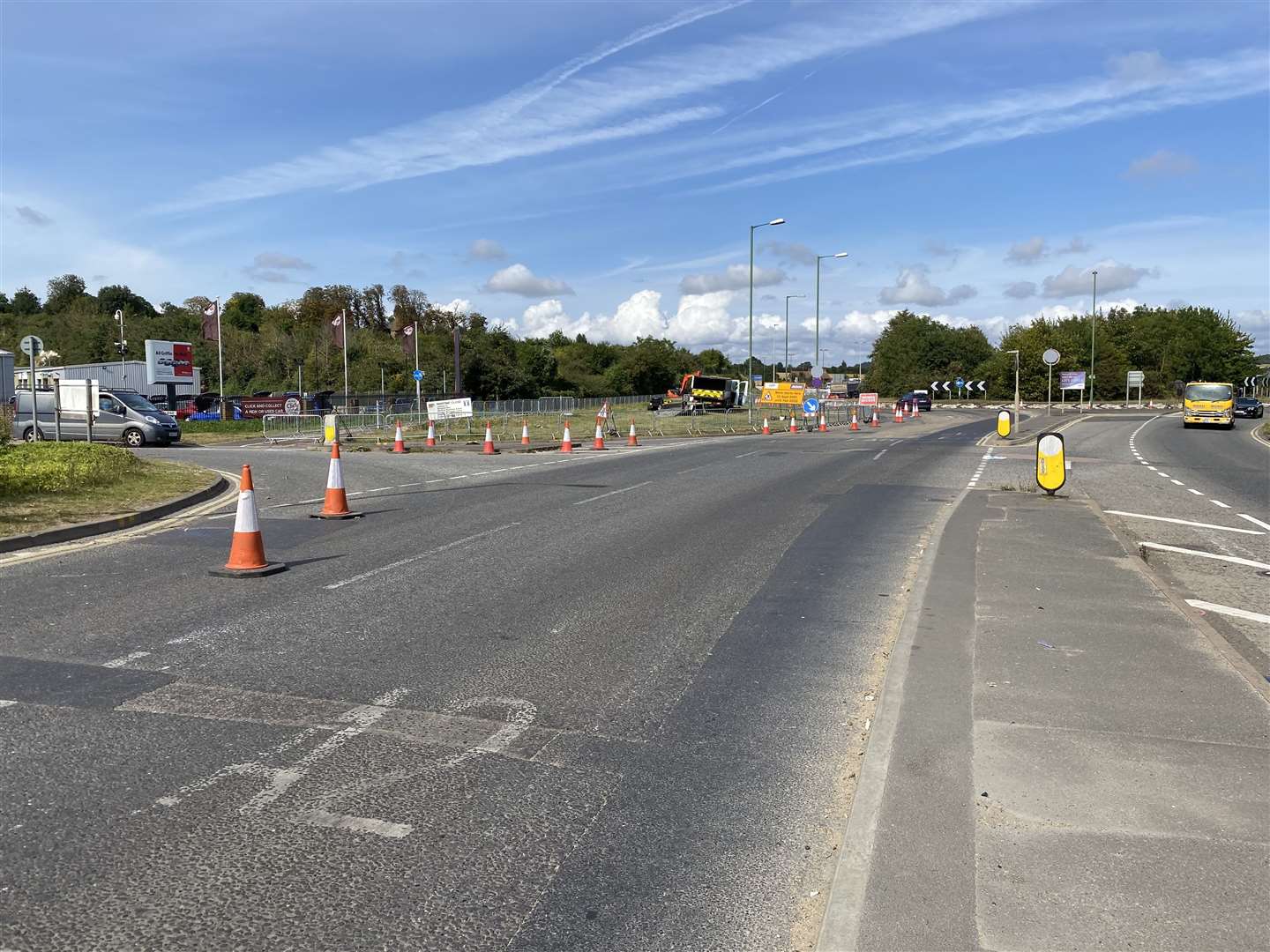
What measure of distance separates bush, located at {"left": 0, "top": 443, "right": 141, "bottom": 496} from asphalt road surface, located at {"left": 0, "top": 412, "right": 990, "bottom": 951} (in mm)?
4377

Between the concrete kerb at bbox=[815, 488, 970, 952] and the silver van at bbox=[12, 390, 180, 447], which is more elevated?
the silver van at bbox=[12, 390, 180, 447]

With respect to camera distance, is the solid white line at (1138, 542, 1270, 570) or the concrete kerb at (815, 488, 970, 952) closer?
the concrete kerb at (815, 488, 970, 952)

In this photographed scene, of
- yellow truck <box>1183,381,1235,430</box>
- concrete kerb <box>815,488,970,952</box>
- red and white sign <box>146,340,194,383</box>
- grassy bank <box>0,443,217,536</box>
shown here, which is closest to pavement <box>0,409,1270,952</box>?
concrete kerb <box>815,488,970,952</box>

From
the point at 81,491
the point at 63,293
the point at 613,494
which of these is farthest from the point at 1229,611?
the point at 63,293

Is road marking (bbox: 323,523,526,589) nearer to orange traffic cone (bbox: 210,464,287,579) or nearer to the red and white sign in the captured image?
orange traffic cone (bbox: 210,464,287,579)

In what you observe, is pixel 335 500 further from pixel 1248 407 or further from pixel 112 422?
pixel 1248 407

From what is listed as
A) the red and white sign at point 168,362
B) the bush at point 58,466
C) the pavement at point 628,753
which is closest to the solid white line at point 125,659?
the pavement at point 628,753

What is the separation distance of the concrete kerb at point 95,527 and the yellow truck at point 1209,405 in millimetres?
43757

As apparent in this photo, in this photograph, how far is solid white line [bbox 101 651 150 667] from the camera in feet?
19.8

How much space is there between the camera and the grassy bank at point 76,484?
12.3 metres

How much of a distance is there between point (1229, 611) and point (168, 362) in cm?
6300

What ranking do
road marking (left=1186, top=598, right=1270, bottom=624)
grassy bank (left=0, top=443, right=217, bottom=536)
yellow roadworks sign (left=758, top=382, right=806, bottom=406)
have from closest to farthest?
1. road marking (left=1186, top=598, right=1270, bottom=624)
2. grassy bank (left=0, top=443, right=217, bottom=536)
3. yellow roadworks sign (left=758, top=382, right=806, bottom=406)

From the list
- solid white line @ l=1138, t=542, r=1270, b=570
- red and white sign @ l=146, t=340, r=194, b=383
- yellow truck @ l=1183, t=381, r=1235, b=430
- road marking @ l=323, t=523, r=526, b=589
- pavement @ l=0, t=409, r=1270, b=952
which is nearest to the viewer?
pavement @ l=0, t=409, r=1270, b=952

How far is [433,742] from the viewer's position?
4820 mm
